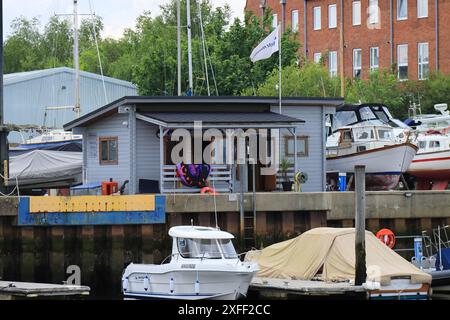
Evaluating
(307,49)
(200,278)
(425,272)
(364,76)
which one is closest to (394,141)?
(425,272)

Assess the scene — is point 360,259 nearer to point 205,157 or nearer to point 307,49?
point 205,157

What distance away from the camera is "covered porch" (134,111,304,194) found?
133 feet

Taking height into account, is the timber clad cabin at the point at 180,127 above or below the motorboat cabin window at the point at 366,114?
below

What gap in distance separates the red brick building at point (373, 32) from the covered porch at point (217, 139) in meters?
34.1

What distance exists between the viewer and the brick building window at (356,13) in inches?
3179

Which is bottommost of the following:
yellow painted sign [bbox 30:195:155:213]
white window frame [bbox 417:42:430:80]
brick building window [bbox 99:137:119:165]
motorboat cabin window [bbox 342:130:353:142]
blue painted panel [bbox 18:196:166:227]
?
blue painted panel [bbox 18:196:166:227]

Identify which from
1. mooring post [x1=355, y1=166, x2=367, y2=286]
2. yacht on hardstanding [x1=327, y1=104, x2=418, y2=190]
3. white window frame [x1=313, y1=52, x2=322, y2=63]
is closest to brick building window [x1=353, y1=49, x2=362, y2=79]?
white window frame [x1=313, y1=52, x2=322, y2=63]

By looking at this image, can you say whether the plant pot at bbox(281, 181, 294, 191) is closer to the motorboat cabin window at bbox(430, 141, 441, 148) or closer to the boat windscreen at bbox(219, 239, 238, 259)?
the boat windscreen at bbox(219, 239, 238, 259)

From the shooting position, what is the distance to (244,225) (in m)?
38.5

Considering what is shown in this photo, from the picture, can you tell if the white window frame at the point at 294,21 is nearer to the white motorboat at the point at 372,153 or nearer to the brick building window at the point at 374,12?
the brick building window at the point at 374,12

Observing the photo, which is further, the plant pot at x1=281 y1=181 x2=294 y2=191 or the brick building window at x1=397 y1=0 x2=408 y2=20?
the brick building window at x1=397 y1=0 x2=408 y2=20

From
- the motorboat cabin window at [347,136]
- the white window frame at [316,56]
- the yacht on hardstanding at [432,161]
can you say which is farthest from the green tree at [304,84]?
the motorboat cabin window at [347,136]

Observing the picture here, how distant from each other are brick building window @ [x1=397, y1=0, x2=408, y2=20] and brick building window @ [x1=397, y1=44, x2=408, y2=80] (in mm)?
1824
